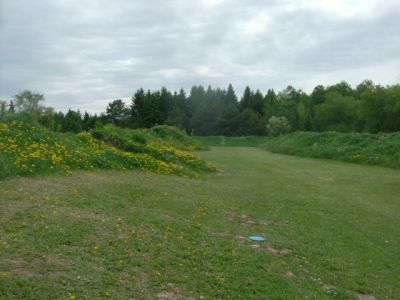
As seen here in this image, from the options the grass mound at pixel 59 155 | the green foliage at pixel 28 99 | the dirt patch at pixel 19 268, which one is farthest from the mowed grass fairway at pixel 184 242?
the green foliage at pixel 28 99

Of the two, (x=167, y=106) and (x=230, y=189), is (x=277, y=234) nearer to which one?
(x=230, y=189)

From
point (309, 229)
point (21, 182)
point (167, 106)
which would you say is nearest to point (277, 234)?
point (309, 229)

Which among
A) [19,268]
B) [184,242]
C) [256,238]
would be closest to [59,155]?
[184,242]

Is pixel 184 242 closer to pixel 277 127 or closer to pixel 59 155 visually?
pixel 59 155

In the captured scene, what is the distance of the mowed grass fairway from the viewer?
4859mm

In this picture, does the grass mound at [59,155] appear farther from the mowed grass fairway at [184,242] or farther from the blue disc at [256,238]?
the blue disc at [256,238]

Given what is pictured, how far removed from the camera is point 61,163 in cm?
1129

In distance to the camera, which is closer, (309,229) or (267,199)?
(309,229)

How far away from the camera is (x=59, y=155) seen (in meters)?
11.7

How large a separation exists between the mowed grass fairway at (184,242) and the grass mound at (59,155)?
0.65 m

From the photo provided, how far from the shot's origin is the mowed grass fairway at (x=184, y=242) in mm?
4859

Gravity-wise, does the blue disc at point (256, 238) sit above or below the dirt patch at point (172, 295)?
above

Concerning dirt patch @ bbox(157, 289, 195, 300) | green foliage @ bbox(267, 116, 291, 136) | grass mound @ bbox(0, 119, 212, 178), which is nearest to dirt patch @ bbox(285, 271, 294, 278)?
dirt patch @ bbox(157, 289, 195, 300)

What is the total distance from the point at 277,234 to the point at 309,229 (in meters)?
0.93
